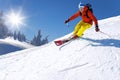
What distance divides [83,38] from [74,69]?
393cm

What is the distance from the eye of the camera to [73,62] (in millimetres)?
9711

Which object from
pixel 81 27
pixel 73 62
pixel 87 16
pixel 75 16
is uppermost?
pixel 75 16

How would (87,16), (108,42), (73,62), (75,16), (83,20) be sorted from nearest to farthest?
(73,62)
(108,42)
(87,16)
(83,20)
(75,16)

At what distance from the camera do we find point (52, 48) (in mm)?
12688

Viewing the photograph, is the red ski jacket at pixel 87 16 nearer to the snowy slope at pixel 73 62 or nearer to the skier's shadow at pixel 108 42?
the snowy slope at pixel 73 62

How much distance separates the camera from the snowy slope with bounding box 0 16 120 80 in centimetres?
845

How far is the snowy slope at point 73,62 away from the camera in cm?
845

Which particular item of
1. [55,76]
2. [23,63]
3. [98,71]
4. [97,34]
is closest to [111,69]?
[98,71]

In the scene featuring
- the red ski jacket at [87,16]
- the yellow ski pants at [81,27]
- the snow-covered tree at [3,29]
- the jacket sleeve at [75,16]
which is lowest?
the yellow ski pants at [81,27]

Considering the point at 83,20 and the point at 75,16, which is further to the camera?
the point at 75,16

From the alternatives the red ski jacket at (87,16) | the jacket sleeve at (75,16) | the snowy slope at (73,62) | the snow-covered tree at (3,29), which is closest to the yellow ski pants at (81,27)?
the red ski jacket at (87,16)

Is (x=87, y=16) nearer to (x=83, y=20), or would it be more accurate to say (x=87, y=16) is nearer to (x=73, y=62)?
(x=83, y=20)

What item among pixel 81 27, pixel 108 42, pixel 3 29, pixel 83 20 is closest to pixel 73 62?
pixel 108 42

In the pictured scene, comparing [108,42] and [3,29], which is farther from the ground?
[3,29]
